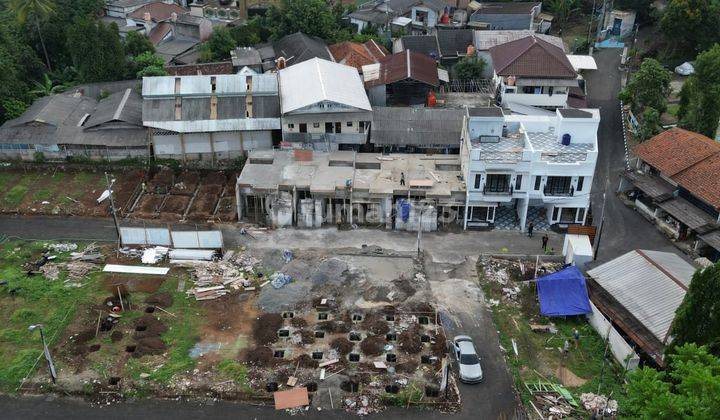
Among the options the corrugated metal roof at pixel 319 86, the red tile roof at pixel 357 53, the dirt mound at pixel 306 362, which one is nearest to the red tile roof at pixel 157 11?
the red tile roof at pixel 357 53

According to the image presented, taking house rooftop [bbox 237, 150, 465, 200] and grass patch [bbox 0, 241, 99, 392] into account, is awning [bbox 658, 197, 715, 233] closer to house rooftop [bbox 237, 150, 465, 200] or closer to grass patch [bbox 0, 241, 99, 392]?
house rooftop [bbox 237, 150, 465, 200]

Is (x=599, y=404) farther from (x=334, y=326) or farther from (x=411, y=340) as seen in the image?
(x=334, y=326)

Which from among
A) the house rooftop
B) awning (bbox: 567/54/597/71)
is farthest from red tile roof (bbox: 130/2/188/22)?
awning (bbox: 567/54/597/71)

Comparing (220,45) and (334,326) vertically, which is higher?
(220,45)

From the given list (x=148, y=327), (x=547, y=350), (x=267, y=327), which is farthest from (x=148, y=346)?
(x=547, y=350)

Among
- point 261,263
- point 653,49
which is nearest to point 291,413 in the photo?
point 261,263

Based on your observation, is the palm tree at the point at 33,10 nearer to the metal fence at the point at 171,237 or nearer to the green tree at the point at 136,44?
the green tree at the point at 136,44
